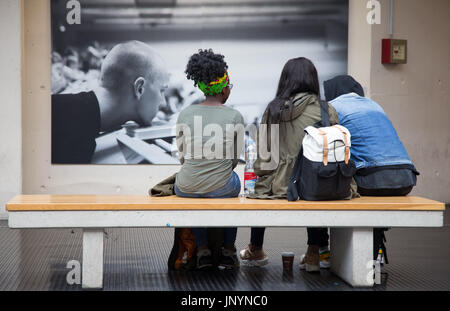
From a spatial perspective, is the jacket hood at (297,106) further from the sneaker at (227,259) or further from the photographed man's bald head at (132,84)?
the photographed man's bald head at (132,84)

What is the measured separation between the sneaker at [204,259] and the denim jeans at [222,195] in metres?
0.08

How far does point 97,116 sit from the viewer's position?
9250 mm

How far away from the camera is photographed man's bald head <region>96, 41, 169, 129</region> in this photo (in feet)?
30.3

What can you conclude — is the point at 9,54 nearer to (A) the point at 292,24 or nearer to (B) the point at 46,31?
(B) the point at 46,31

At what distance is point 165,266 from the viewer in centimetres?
536

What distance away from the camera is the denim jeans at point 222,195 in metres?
4.88

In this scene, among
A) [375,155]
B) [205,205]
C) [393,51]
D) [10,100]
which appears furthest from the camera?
[393,51]

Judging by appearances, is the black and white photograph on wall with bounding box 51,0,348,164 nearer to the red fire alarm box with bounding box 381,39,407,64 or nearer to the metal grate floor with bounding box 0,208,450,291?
the red fire alarm box with bounding box 381,39,407,64

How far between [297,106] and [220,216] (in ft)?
3.25

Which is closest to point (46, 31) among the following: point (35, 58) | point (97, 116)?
point (35, 58)

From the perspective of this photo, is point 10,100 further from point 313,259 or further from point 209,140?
point 313,259

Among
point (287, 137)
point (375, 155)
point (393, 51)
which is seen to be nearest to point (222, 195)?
point (287, 137)

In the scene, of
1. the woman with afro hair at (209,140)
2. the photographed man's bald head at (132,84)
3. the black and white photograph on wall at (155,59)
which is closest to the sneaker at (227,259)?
the woman with afro hair at (209,140)

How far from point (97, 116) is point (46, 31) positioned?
1307 millimetres
